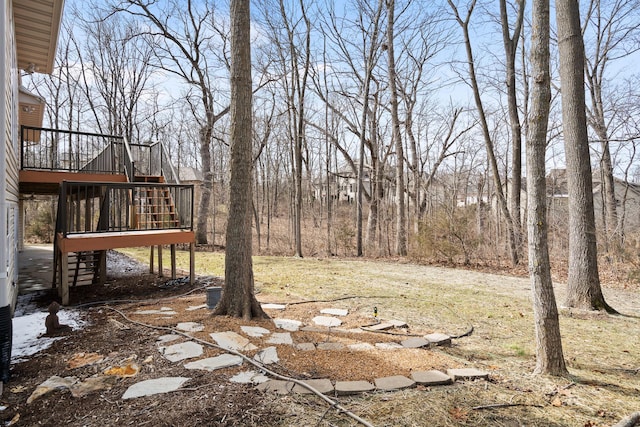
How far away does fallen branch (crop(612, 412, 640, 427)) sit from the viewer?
7.78 ft

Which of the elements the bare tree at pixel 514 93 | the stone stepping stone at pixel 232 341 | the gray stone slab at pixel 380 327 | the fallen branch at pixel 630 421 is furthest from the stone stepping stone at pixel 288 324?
the bare tree at pixel 514 93

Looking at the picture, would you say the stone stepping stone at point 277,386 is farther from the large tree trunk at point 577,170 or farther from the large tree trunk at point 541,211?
the large tree trunk at point 577,170

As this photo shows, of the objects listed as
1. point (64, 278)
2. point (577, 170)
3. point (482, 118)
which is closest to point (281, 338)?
point (64, 278)

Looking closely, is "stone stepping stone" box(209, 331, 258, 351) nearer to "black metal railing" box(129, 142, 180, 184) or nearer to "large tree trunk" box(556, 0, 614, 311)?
"large tree trunk" box(556, 0, 614, 311)

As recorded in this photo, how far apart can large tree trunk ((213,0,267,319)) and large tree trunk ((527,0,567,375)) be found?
10.1 feet

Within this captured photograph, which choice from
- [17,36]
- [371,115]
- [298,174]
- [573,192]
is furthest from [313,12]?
[573,192]

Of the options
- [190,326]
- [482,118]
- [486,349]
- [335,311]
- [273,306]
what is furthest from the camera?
[482,118]

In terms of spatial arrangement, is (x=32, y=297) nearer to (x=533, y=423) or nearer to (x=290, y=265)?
(x=290, y=265)

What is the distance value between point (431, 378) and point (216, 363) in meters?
1.83

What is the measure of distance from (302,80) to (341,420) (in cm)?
1259

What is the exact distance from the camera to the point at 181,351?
3.55m

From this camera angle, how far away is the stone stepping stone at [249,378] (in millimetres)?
2917

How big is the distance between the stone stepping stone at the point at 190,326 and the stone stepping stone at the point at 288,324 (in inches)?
35.1

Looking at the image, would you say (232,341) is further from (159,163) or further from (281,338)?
(159,163)
